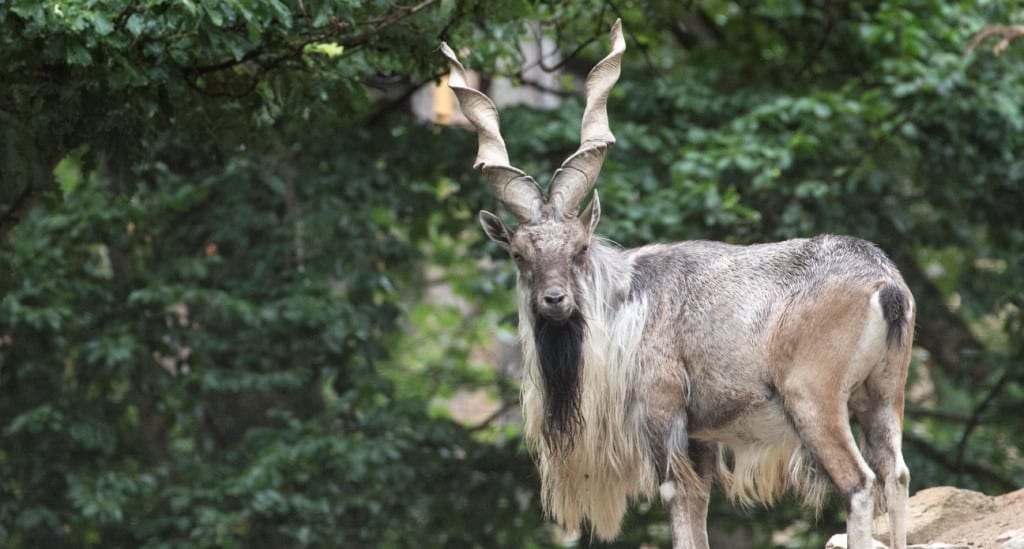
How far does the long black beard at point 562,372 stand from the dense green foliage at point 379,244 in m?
2.80

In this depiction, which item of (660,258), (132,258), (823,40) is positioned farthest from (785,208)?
(132,258)

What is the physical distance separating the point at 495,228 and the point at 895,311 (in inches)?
77.9

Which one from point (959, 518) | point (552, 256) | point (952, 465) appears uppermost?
point (552, 256)

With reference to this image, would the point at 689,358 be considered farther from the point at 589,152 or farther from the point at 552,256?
the point at 589,152

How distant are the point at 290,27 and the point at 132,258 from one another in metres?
4.96

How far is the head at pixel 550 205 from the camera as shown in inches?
274

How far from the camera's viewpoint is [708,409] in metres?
7.04

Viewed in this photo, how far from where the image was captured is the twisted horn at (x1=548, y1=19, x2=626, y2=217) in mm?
7195

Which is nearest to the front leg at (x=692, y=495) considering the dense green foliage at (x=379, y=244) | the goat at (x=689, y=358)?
the goat at (x=689, y=358)

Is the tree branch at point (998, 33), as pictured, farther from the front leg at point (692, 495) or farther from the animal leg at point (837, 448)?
the animal leg at point (837, 448)

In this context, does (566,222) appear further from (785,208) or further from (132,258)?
(132,258)

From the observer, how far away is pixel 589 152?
7297 mm

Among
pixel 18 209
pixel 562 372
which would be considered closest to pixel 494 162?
pixel 562 372

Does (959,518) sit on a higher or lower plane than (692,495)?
lower
